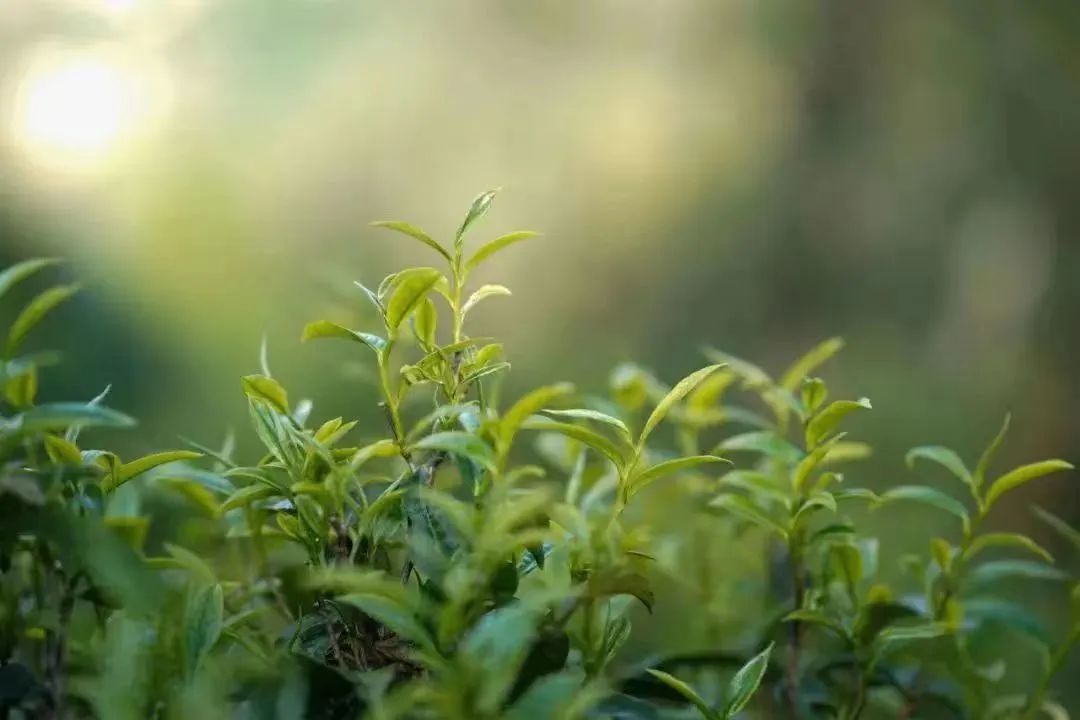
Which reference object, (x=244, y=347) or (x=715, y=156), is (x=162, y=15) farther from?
(x=715, y=156)

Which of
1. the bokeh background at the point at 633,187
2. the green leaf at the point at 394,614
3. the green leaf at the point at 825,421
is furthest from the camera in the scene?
the bokeh background at the point at 633,187

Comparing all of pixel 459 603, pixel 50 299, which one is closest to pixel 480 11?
pixel 50 299

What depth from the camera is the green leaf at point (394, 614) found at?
1.01 ft

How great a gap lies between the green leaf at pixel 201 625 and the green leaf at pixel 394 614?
0.19 feet

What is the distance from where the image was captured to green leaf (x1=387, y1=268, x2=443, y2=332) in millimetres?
358

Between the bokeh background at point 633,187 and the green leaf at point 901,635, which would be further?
the bokeh background at point 633,187

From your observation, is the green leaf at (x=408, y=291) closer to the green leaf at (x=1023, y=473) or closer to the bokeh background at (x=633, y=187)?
the green leaf at (x=1023, y=473)

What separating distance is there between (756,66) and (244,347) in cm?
77

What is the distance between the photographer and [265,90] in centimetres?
121

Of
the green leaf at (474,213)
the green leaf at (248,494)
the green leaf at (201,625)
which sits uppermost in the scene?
the green leaf at (474,213)

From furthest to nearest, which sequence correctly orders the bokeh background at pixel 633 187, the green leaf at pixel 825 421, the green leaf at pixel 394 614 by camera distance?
the bokeh background at pixel 633 187 → the green leaf at pixel 825 421 → the green leaf at pixel 394 614

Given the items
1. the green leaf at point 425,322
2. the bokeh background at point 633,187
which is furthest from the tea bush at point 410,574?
the bokeh background at point 633,187

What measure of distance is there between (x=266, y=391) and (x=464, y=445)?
0.09 metres

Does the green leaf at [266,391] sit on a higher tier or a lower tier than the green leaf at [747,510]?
higher
